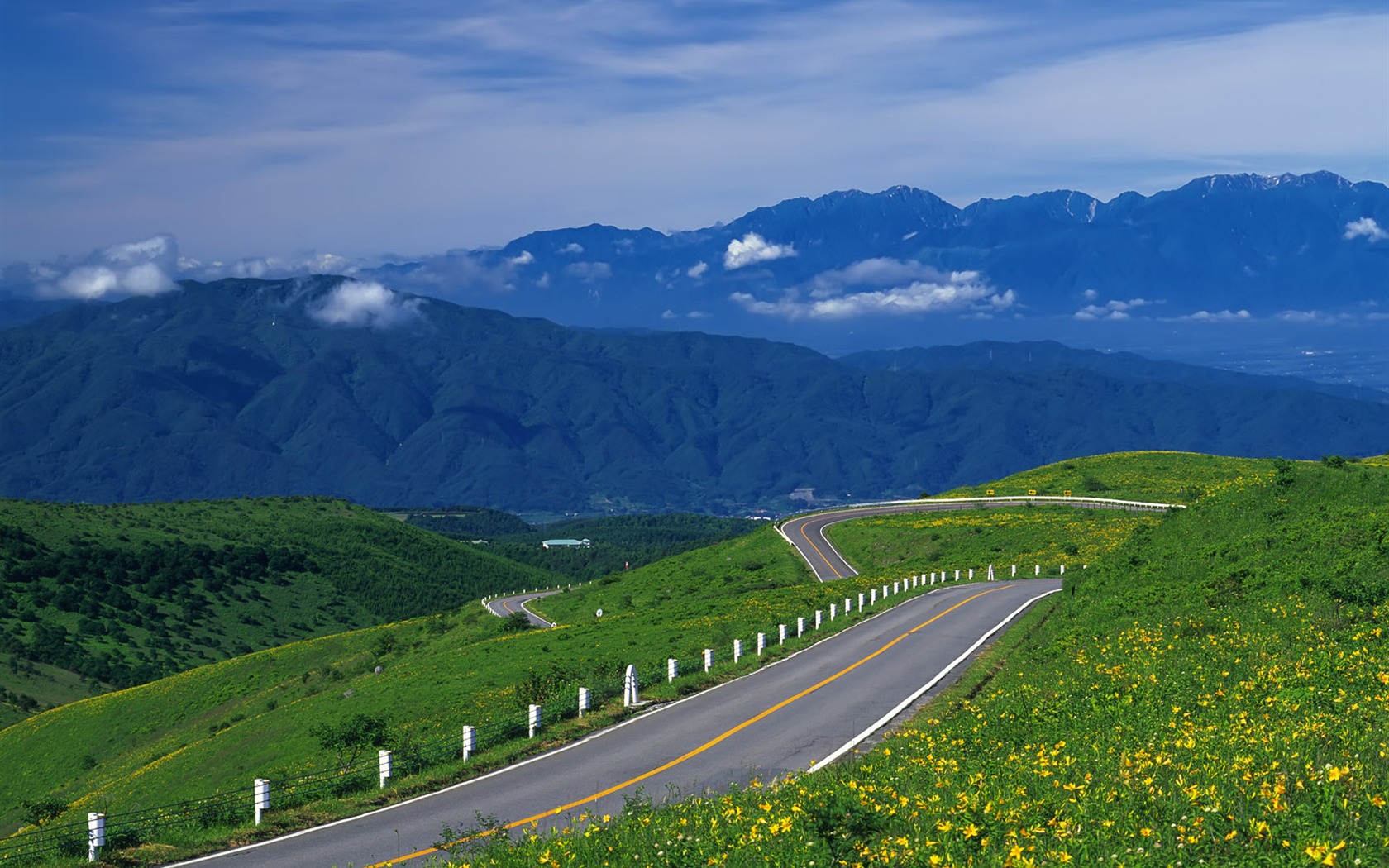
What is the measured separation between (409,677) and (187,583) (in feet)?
283

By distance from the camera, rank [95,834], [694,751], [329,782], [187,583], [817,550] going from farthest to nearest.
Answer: [187,583] < [817,550] < [694,751] < [329,782] < [95,834]

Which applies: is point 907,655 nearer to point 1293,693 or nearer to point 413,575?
point 1293,693

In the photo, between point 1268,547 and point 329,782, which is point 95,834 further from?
point 1268,547

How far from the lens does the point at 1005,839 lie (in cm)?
1332

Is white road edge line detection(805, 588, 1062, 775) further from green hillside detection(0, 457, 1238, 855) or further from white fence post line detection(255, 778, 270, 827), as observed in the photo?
white fence post line detection(255, 778, 270, 827)

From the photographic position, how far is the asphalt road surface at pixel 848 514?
82.9 meters

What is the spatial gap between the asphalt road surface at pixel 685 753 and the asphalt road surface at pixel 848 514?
132ft

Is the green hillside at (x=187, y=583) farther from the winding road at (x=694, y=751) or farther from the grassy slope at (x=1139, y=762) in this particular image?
the grassy slope at (x=1139, y=762)

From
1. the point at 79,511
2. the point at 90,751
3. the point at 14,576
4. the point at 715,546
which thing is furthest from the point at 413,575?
the point at 90,751

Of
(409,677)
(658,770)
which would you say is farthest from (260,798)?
(409,677)

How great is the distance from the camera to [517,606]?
103438mm

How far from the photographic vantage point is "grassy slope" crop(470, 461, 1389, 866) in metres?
12.5

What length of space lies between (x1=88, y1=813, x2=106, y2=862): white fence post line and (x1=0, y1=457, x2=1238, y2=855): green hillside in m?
13.3

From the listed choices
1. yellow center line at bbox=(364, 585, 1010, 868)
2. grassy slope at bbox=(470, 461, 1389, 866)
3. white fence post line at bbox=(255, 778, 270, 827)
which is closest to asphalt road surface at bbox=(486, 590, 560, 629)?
yellow center line at bbox=(364, 585, 1010, 868)
